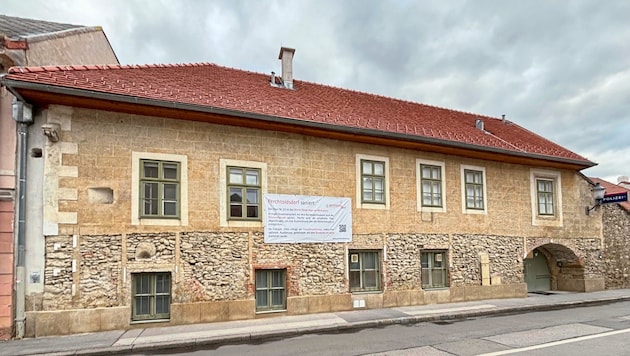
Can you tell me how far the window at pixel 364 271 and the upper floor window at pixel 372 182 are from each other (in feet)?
4.73

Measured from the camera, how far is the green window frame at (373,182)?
13180mm

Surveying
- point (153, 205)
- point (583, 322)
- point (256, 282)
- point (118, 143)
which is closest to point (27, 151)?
point (118, 143)

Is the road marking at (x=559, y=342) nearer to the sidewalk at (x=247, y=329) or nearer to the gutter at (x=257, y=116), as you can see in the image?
the sidewalk at (x=247, y=329)

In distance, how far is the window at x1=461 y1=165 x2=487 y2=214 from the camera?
1479 centimetres

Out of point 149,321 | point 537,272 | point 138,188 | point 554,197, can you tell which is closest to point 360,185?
point 138,188

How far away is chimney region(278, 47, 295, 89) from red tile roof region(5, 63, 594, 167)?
40 cm

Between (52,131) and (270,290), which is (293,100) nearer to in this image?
(270,290)

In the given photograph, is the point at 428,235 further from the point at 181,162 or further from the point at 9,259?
the point at 9,259

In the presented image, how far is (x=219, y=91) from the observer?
40.8 feet

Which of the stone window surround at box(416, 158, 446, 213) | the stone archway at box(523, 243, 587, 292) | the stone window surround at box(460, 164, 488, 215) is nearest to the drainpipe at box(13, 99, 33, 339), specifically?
the stone window surround at box(416, 158, 446, 213)

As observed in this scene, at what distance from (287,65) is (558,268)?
13.2m

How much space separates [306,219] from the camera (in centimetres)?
1216

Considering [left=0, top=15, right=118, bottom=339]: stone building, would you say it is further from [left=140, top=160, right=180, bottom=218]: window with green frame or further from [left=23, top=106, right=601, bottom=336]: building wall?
[left=140, top=160, right=180, bottom=218]: window with green frame

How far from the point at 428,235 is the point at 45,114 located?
35.8ft
